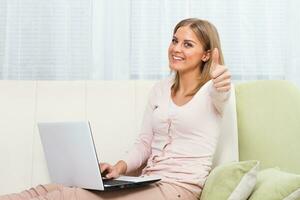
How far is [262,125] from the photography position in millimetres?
1830

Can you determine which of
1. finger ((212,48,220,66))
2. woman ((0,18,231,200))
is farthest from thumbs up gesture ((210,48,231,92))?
Result: finger ((212,48,220,66))

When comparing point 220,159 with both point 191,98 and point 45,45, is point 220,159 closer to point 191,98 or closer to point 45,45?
point 191,98

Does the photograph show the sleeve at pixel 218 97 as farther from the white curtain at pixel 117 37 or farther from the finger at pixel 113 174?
the white curtain at pixel 117 37

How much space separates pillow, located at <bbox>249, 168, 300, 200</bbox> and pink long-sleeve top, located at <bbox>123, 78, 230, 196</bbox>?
0.91ft

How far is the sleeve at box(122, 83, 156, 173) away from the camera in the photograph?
178 centimetres

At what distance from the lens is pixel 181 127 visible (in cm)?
168

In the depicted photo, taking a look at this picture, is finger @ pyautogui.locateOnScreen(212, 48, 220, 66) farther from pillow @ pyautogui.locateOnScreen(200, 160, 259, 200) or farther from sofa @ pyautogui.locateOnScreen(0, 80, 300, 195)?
pillow @ pyautogui.locateOnScreen(200, 160, 259, 200)

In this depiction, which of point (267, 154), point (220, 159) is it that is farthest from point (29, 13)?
point (267, 154)

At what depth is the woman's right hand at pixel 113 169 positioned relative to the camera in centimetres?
160

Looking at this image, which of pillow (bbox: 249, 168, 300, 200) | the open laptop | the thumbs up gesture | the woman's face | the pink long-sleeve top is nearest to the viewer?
pillow (bbox: 249, 168, 300, 200)

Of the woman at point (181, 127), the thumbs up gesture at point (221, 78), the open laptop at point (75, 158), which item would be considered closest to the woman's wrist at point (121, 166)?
the woman at point (181, 127)

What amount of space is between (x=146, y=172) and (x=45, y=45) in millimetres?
826

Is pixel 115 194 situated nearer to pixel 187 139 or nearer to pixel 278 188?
pixel 187 139

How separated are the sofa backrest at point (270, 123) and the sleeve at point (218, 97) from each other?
0.25 meters
